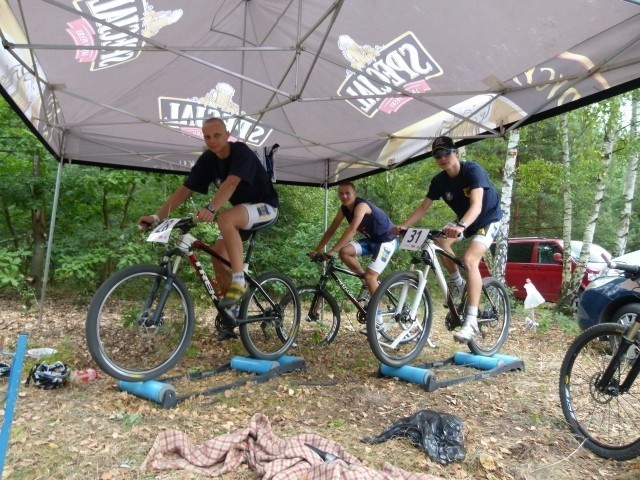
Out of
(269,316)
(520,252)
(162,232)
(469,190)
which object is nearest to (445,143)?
(469,190)

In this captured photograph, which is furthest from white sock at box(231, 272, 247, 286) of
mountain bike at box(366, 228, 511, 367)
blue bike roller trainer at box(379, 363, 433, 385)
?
blue bike roller trainer at box(379, 363, 433, 385)

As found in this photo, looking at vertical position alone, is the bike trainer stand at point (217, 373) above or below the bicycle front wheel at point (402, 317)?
below

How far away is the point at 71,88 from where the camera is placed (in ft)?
14.0

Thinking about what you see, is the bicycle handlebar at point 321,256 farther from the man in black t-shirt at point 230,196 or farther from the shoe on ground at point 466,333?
the shoe on ground at point 466,333

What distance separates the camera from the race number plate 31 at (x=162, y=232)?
10.7 feet

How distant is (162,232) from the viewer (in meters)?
3.29

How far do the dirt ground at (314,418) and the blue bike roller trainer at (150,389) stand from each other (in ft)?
0.16

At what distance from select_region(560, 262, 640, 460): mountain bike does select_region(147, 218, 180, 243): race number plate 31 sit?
9.09 ft

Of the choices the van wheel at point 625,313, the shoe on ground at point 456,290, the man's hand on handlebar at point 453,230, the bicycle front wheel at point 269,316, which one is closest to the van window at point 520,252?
the van wheel at point 625,313

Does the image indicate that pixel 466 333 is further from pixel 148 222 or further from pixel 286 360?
pixel 148 222

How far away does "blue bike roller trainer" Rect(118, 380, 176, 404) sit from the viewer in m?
3.16

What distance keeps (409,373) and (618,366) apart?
5.32ft

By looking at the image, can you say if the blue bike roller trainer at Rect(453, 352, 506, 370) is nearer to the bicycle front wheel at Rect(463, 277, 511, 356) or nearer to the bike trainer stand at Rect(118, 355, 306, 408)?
the bicycle front wheel at Rect(463, 277, 511, 356)

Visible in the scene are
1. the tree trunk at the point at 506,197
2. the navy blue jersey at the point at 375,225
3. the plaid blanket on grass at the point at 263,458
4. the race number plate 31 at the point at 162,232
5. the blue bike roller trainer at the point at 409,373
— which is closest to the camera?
the plaid blanket on grass at the point at 263,458
